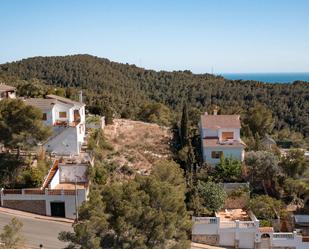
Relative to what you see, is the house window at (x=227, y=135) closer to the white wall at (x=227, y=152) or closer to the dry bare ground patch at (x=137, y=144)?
the white wall at (x=227, y=152)

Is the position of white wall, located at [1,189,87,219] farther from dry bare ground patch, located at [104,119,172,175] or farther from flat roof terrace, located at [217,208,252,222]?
flat roof terrace, located at [217,208,252,222]

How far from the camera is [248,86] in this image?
109 metres

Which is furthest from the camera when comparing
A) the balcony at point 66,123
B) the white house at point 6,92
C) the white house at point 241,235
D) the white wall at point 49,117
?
the white house at point 6,92

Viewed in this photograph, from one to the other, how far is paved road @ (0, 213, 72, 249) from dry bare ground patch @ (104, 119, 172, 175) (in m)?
11.5

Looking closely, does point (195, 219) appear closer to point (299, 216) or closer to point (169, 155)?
point (299, 216)

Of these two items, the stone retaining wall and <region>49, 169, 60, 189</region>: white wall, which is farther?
<region>49, 169, 60, 189</region>: white wall

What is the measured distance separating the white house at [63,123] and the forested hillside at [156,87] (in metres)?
28.1

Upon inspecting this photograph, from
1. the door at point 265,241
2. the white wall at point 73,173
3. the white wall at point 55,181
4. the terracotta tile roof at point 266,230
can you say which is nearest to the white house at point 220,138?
the terracotta tile roof at point 266,230

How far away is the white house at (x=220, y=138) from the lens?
145 ft

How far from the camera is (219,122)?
47.4 m

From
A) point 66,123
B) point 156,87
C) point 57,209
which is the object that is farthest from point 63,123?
point 156,87

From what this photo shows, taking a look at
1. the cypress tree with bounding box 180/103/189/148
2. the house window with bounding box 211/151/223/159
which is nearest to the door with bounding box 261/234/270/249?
the house window with bounding box 211/151/223/159

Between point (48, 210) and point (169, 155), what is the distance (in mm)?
16598

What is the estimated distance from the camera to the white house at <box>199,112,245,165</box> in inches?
1745
